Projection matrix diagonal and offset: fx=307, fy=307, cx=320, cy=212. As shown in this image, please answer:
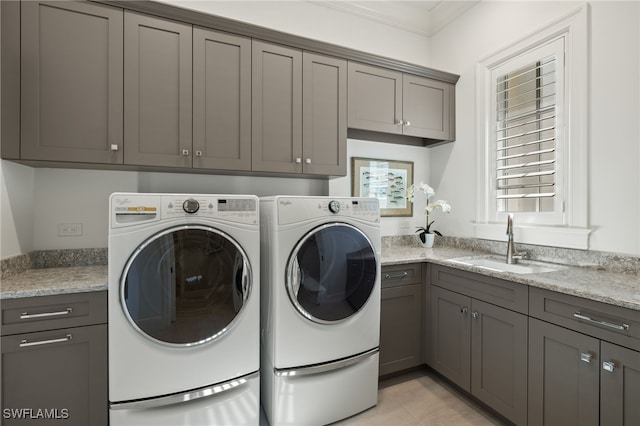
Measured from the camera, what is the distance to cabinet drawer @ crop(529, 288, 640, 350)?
1232 millimetres

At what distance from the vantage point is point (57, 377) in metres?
1.43

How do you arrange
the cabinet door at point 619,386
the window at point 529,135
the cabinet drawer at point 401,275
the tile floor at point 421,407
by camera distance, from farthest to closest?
the cabinet drawer at point 401,275, the window at point 529,135, the tile floor at point 421,407, the cabinet door at point 619,386

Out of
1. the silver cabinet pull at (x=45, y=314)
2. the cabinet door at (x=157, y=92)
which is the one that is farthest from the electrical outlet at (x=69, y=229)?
the silver cabinet pull at (x=45, y=314)

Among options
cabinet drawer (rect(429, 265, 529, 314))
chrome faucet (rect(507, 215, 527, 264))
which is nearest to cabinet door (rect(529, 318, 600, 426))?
cabinet drawer (rect(429, 265, 529, 314))

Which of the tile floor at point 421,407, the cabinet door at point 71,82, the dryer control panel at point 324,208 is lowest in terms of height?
the tile floor at point 421,407

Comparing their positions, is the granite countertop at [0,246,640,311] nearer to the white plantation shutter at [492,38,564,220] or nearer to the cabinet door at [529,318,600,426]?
the cabinet door at [529,318,600,426]

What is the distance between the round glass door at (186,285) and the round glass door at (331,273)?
29cm

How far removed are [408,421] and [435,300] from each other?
80 cm

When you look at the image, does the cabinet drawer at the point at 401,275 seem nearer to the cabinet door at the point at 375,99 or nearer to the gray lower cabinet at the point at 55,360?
the cabinet door at the point at 375,99

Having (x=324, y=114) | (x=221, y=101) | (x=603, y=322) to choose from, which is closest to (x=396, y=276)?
(x=603, y=322)

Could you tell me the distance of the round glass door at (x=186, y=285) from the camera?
145cm

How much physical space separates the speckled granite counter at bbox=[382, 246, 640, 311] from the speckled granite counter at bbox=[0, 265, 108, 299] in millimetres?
1691

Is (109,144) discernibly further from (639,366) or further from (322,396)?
(639,366)

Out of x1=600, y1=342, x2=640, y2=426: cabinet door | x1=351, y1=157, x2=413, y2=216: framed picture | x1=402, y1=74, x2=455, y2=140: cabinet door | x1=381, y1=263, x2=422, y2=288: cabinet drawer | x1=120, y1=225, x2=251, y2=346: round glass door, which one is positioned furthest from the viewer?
x1=351, y1=157, x2=413, y2=216: framed picture
